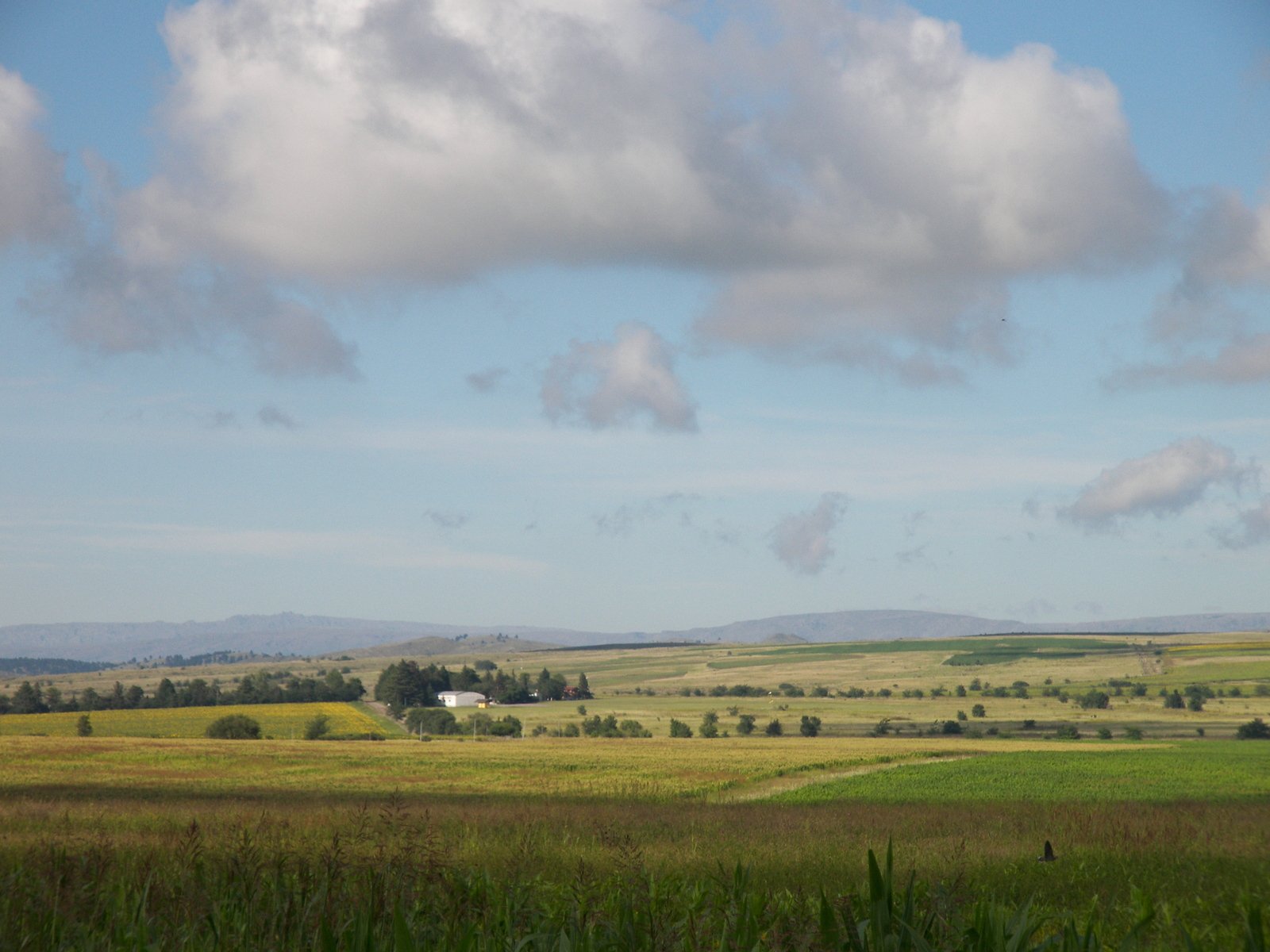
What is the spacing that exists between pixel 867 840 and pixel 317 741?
8417 centimetres

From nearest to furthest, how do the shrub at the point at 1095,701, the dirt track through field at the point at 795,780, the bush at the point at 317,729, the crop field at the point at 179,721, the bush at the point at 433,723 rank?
1. the dirt track through field at the point at 795,780
2. the crop field at the point at 179,721
3. the bush at the point at 317,729
4. the bush at the point at 433,723
5. the shrub at the point at 1095,701

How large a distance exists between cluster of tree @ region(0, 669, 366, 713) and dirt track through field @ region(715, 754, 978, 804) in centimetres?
9364

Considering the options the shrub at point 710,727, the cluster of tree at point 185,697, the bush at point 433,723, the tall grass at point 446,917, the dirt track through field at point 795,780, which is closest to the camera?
the tall grass at point 446,917

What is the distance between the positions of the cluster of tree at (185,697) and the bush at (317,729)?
34.3m

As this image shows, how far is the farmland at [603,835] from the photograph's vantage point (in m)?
5.27

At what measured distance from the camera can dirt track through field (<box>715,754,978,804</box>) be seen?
52453mm

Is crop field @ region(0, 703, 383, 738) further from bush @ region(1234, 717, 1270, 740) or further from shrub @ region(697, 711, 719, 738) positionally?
bush @ region(1234, 717, 1270, 740)

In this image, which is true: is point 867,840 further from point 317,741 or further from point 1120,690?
point 1120,690

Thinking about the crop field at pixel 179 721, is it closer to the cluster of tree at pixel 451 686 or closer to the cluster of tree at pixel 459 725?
the cluster of tree at pixel 459 725

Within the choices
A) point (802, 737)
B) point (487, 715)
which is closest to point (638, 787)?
point (802, 737)

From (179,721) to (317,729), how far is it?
59.3 ft

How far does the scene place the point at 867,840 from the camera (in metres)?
19.6

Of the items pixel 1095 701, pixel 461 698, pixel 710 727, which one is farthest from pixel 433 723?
pixel 1095 701

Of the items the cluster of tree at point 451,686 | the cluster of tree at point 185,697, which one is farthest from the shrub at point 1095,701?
the cluster of tree at point 185,697
